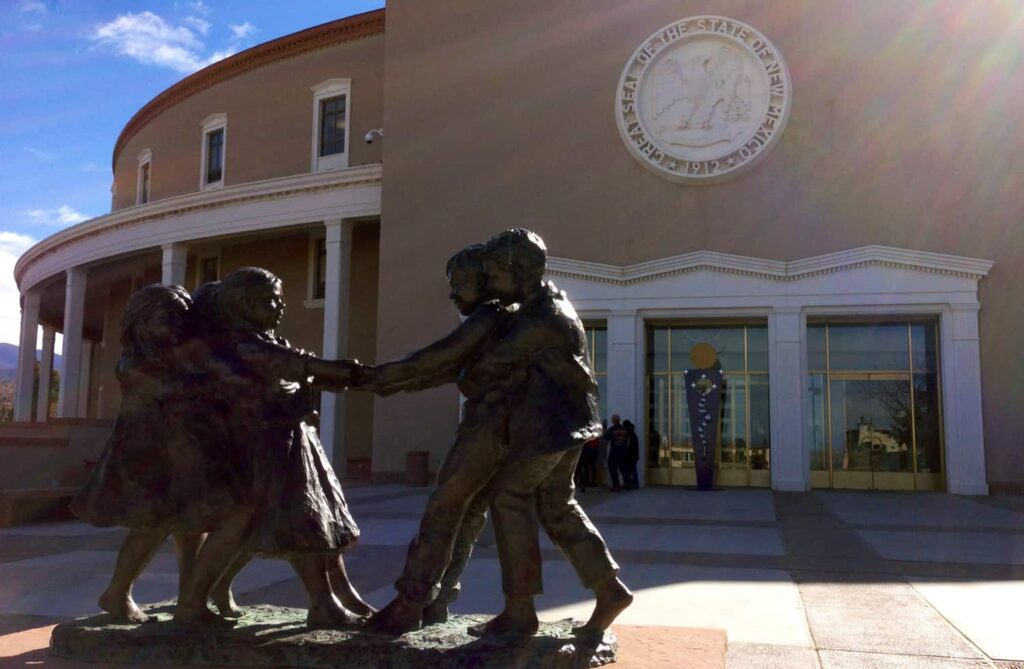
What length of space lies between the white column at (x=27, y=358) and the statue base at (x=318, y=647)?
2931 cm

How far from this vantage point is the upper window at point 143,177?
32.1m

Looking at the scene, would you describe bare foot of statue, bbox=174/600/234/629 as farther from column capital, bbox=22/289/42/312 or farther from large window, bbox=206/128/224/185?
column capital, bbox=22/289/42/312

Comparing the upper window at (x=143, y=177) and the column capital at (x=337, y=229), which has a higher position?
the upper window at (x=143, y=177)

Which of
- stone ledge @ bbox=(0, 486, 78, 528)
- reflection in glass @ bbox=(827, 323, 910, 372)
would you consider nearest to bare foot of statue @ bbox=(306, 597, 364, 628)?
stone ledge @ bbox=(0, 486, 78, 528)

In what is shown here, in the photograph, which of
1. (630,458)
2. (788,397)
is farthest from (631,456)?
(788,397)

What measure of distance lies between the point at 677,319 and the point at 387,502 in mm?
7725

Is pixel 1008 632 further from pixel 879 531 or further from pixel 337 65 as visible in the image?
pixel 337 65

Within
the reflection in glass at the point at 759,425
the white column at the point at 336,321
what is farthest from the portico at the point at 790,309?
the white column at the point at 336,321

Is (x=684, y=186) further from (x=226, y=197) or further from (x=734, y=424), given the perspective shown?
(x=226, y=197)

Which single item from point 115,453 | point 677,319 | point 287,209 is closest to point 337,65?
point 287,209

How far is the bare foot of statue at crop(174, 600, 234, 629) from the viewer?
4277 mm

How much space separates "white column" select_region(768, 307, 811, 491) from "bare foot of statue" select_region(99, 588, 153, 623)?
15.2 metres

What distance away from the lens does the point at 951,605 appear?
631cm

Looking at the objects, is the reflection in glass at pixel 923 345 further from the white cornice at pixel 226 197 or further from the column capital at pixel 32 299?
the column capital at pixel 32 299
